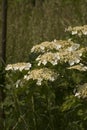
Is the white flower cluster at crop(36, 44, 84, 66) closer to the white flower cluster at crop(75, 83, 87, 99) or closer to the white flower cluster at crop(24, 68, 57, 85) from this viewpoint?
the white flower cluster at crop(24, 68, 57, 85)

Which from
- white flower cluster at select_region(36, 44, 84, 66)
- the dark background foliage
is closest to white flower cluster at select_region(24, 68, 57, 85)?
white flower cluster at select_region(36, 44, 84, 66)

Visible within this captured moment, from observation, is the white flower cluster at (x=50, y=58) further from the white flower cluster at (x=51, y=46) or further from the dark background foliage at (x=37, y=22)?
the dark background foliage at (x=37, y=22)

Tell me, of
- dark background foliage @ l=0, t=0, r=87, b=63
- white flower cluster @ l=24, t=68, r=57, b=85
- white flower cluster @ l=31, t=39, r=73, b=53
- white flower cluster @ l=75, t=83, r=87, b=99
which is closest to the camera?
white flower cluster @ l=75, t=83, r=87, b=99

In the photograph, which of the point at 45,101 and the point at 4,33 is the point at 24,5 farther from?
the point at 45,101

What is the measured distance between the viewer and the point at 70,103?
264cm

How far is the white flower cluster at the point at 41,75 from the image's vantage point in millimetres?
2729

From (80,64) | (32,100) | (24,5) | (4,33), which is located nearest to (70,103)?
(80,64)

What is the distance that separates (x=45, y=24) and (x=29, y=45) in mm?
811

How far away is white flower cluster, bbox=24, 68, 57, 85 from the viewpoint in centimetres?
273

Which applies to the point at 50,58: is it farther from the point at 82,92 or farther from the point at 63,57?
the point at 82,92

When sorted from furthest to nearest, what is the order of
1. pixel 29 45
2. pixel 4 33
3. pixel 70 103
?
pixel 29 45, pixel 4 33, pixel 70 103

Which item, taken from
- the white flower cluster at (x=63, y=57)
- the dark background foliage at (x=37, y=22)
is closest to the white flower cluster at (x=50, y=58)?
the white flower cluster at (x=63, y=57)

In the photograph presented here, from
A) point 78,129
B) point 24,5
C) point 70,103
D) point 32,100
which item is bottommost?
point 24,5

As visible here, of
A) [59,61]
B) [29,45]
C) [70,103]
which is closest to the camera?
[70,103]
